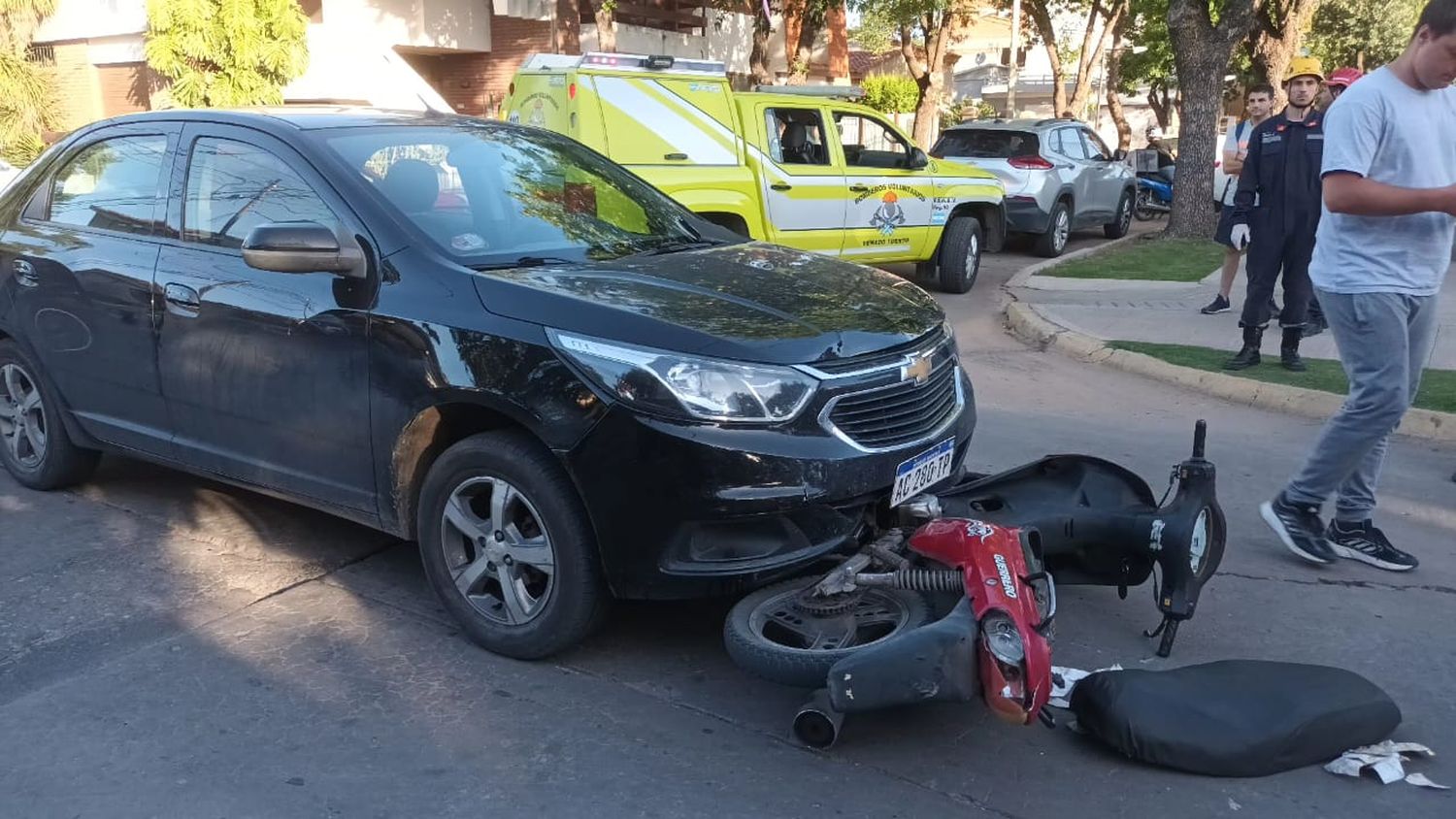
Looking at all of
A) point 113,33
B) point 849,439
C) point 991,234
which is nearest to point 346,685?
point 849,439

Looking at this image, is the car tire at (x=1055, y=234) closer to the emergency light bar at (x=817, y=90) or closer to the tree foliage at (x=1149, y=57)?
the emergency light bar at (x=817, y=90)

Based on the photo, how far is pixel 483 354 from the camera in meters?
3.68

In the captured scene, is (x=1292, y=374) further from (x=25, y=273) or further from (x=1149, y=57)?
(x=1149, y=57)

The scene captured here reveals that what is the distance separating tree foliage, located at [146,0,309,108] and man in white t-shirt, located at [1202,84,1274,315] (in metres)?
13.7

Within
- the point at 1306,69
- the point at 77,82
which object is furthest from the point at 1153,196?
the point at 77,82

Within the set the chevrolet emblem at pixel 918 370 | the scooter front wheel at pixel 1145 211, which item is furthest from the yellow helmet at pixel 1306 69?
the scooter front wheel at pixel 1145 211

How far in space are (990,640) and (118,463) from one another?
4.68 m

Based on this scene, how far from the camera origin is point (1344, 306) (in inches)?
176

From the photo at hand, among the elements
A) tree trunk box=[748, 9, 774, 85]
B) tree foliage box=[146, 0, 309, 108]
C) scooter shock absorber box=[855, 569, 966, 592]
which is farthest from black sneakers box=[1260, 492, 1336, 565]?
tree trunk box=[748, 9, 774, 85]

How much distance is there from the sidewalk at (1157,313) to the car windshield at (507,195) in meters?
5.41

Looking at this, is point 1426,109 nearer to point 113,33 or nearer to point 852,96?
point 852,96

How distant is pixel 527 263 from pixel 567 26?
1878cm

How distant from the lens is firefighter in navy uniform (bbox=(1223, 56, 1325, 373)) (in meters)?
7.80

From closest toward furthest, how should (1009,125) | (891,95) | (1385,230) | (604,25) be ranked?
(1385,230) → (1009,125) → (604,25) → (891,95)
